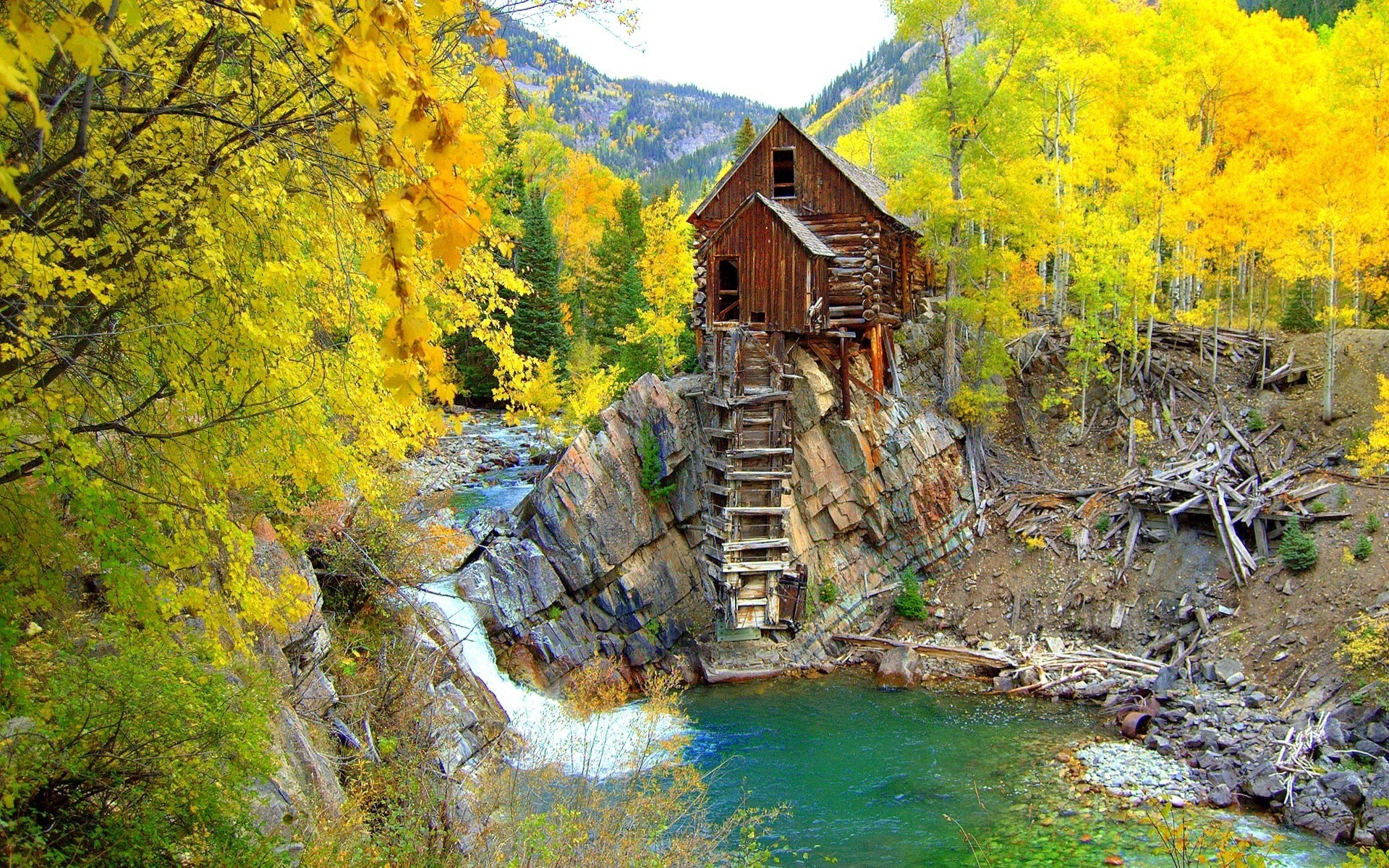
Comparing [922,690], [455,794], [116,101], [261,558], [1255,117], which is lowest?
[922,690]

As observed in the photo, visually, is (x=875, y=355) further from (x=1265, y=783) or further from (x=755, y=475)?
(x=1265, y=783)

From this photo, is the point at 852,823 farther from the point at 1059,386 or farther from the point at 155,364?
the point at 1059,386

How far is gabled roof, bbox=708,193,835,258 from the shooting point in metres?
24.0

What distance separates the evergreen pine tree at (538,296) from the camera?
3653 centimetres

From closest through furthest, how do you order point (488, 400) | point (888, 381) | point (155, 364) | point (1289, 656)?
point (155, 364) < point (1289, 656) < point (888, 381) < point (488, 400)

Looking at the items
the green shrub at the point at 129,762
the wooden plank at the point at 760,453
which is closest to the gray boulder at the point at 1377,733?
the wooden plank at the point at 760,453

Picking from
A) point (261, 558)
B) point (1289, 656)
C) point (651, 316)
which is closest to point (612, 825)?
point (261, 558)

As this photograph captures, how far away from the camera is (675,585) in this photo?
77.2ft

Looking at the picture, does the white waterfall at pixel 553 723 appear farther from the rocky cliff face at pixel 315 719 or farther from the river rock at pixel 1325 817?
the river rock at pixel 1325 817

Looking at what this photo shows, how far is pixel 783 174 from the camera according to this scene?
87.8ft

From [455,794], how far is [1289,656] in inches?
673

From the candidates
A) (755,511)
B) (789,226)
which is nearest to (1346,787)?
(755,511)

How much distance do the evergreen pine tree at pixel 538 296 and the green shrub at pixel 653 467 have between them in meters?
12.4

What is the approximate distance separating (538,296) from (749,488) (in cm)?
1650
